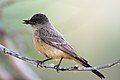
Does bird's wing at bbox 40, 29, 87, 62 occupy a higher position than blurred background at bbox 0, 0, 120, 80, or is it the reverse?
bird's wing at bbox 40, 29, 87, 62

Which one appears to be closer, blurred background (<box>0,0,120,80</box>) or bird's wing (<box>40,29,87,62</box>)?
bird's wing (<box>40,29,87,62</box>)

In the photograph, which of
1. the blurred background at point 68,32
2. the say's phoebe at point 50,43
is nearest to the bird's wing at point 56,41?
the say's phoebe at point 50,43

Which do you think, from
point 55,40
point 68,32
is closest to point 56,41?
point 55,40

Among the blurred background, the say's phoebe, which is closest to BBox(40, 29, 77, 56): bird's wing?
the say's phoebe

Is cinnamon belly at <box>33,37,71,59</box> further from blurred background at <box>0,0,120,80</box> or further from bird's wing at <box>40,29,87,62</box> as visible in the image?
blurred background at <box>0,0,120,80</box>

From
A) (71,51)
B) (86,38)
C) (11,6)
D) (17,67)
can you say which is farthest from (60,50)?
(86,38)

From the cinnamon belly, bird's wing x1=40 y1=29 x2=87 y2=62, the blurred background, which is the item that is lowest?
the blurred background
